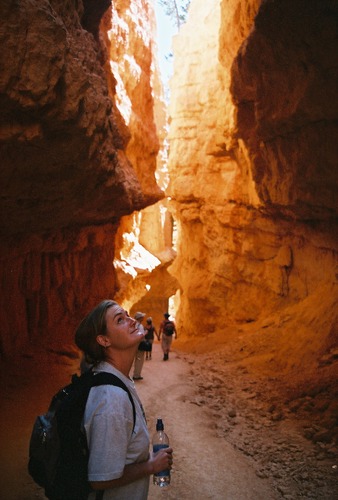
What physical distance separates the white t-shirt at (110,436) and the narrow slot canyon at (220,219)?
8.96ft

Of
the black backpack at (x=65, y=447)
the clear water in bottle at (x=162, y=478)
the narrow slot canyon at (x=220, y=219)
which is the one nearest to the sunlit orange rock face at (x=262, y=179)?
the narrow slot canyon at (x=220, y=219)

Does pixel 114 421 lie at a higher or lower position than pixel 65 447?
higher

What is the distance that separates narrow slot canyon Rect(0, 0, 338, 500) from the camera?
14.3 ft

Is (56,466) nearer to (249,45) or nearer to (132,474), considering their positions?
(132,474)

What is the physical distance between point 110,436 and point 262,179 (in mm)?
10096

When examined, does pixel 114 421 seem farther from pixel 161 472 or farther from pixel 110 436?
pixel 161 472

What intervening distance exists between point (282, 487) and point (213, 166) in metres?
14.8

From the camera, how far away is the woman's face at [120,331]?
2143mm

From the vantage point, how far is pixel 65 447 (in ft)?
5.98

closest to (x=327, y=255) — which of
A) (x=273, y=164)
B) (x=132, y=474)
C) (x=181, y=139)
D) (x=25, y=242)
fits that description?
(x=273, y=164)

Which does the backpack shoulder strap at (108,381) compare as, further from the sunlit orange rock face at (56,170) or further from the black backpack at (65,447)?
the sunlit orange rock face at (56,170)

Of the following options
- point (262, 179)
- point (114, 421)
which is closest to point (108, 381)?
point (114, 421)

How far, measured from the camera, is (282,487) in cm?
471

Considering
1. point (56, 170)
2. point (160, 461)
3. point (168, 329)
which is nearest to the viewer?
point (160, 461)
